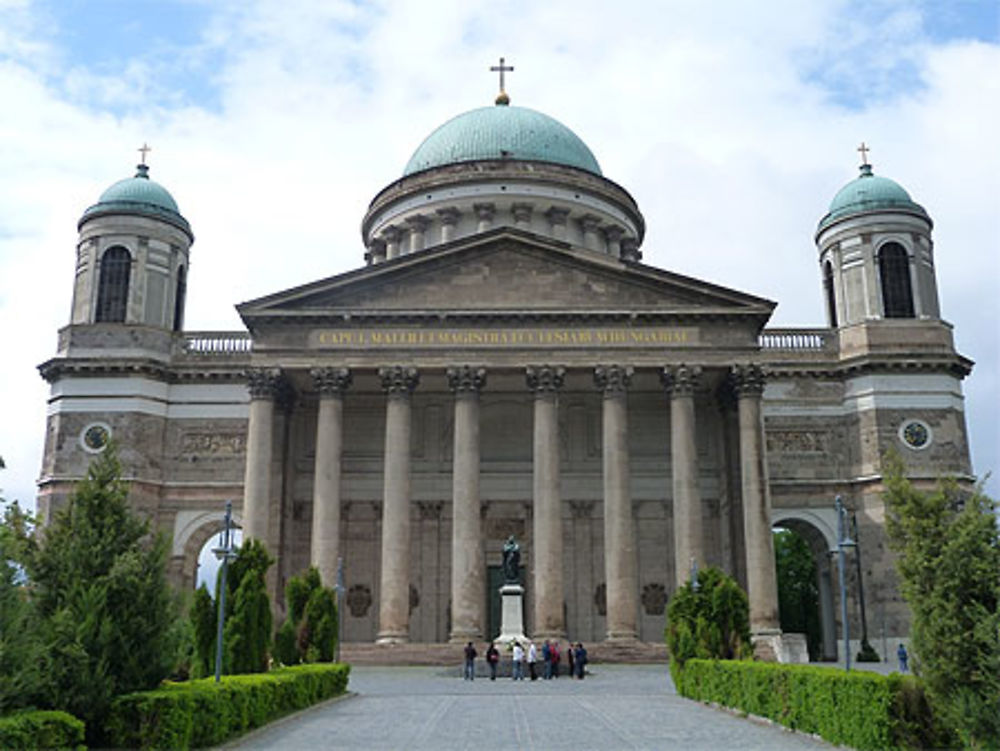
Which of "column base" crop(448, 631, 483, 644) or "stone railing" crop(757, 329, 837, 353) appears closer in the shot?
"column base" crop(448, 631, 483, 644)

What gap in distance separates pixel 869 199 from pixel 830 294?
14.9 ft

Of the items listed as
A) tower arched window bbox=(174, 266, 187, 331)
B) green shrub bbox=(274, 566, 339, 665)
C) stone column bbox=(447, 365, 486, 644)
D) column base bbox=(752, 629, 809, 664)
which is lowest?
column base bbox=(752, 629, 809, 664)

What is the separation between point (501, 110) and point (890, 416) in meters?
25.4

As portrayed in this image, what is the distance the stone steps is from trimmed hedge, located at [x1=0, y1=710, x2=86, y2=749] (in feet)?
71.7

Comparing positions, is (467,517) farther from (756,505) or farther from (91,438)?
(91,438)

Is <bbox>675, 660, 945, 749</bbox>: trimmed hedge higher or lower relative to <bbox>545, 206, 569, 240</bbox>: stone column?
lower

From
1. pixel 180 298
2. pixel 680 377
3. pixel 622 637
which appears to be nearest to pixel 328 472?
pixel 622 637

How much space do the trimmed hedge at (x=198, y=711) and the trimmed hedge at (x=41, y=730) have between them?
31.2 inches

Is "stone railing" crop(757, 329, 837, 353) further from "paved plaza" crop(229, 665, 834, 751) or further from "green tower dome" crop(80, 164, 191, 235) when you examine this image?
"green tower dome" crop(80, 164, 191, 235)

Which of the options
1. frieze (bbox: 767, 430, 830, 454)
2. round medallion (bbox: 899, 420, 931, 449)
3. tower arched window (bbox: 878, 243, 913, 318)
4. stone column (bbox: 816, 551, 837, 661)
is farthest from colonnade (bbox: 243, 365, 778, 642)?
tower arched window (bbox: 878, 243, 913, 318)

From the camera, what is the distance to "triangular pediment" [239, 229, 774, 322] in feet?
126

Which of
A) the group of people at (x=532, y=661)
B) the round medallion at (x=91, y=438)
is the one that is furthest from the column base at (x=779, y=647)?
the round medallion at (x=91, y=438)

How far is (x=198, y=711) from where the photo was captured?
14633mm

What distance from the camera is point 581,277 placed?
39125 mm
